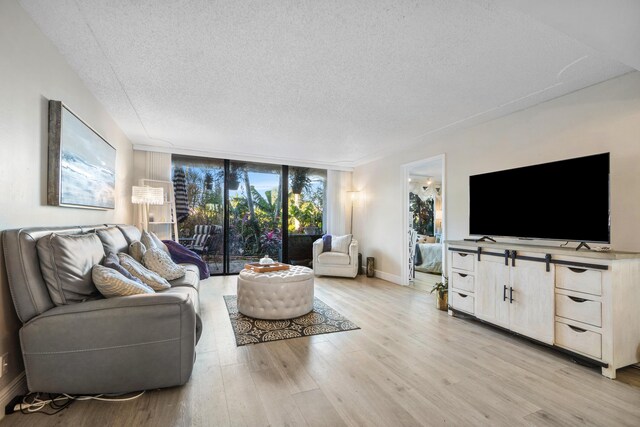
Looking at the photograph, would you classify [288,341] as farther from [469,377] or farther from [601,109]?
[601,109]

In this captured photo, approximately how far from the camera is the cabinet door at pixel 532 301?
2.50 meters

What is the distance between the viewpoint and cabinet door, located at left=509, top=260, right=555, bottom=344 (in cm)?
250

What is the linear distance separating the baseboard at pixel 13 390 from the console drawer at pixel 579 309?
3868 millimetres

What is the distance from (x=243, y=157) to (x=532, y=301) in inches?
194

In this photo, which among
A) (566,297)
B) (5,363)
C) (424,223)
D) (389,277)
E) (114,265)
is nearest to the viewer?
(5,363)

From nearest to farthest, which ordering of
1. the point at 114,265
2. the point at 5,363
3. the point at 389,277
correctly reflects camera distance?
the point at 5,363
the point at 114,265
the point at 389,277

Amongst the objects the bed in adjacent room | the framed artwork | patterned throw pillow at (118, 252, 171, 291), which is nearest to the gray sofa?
patterned throw pillow at (118, 252, 171, 291)

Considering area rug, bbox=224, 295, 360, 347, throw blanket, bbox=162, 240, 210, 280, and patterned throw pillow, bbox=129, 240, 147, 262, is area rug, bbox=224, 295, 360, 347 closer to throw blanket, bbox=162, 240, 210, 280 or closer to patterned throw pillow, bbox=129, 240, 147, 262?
throw blanket, bbox=162, 240, 210, 280

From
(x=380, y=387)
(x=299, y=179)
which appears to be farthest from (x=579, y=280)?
(x=299, y=179)

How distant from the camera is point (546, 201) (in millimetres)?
2803

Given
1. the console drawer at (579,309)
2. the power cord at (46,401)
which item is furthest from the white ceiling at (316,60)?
the power cord at (46,401)

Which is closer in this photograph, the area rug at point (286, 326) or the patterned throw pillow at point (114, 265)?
the patterned throw pillow at point (114, 265)

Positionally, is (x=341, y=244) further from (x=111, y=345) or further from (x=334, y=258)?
(x=111, y=345)

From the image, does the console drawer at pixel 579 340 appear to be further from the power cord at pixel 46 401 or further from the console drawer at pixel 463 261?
the power cord at pixel 46 401
